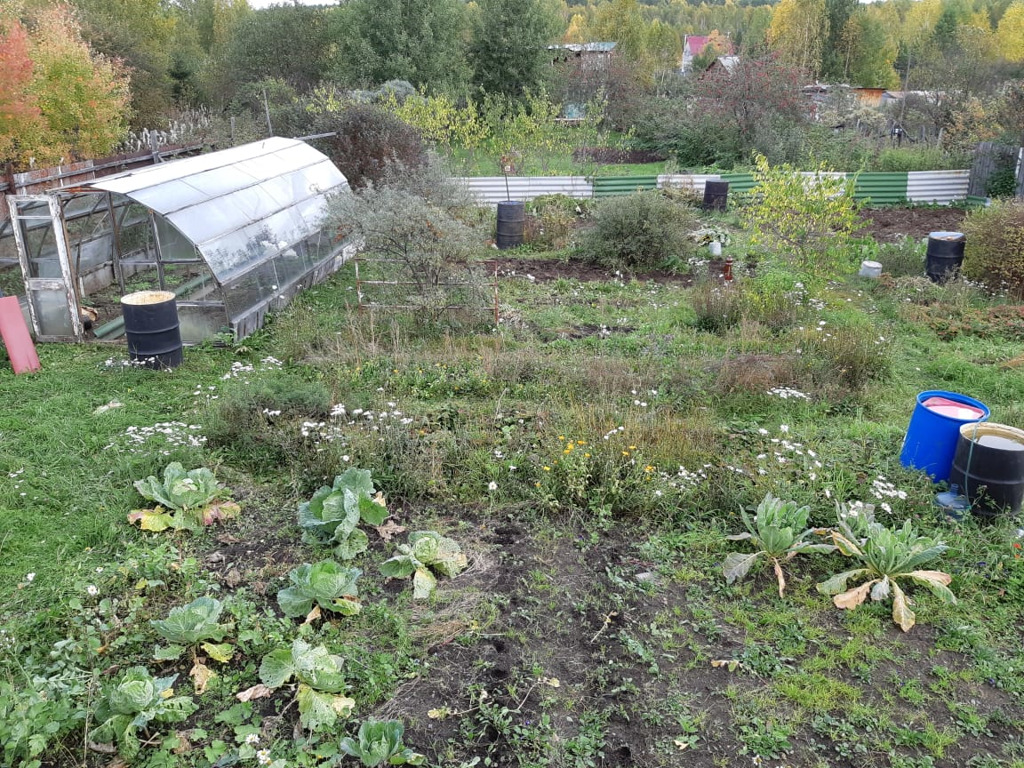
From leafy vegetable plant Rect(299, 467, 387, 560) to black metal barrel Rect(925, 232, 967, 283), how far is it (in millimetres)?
10215

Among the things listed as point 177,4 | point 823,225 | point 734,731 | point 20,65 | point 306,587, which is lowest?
point 734,731

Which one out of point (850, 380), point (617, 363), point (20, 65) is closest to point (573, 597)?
point (617, 363)

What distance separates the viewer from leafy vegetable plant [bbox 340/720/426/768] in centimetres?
351

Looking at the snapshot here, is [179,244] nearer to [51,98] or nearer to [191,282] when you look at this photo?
[191,282]

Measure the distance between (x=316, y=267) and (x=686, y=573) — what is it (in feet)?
31.0

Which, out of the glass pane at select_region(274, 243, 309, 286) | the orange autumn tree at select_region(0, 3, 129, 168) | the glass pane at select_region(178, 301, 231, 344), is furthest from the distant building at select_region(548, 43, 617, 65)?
the glass pane at select_region(178, 301, 231, 344)

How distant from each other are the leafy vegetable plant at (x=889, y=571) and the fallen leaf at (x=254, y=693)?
3.54 meters

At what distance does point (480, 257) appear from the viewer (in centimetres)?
1367

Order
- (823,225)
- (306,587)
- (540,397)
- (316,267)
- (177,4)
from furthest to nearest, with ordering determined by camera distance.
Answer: (177,4) < (316,267) < (823,225) < (540,397) < (306,587)

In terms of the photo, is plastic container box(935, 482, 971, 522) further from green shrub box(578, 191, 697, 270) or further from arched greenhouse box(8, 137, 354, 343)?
arched greenhouse box(8, 137, 354, 343)

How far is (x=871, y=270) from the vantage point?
12.4m

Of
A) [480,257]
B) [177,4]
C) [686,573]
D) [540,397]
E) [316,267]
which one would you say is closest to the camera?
[686,573]

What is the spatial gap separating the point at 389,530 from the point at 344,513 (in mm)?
377

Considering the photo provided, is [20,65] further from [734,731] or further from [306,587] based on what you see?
[734,731]
